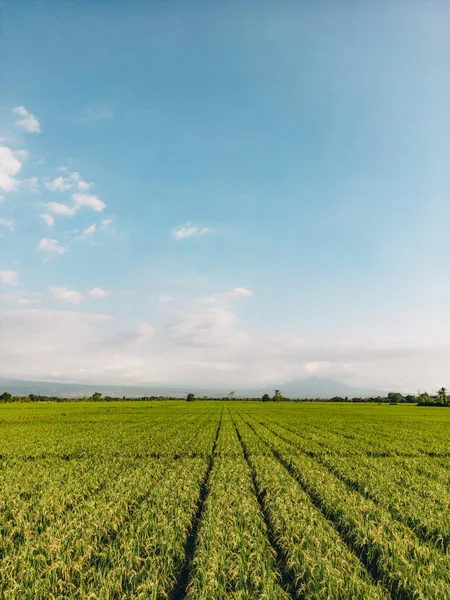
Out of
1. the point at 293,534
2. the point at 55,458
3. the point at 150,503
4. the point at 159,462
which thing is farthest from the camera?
the point at 55,458

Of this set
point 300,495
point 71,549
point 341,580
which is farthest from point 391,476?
point 71,549

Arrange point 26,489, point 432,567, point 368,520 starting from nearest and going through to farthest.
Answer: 1. point 432,567
2. point 368,520
3. point 26,489

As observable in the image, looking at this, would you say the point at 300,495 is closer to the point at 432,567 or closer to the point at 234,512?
the point at 234,512

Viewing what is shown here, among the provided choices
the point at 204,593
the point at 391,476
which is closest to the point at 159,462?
the point at 391,476

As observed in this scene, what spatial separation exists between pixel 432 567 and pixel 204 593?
204 inches

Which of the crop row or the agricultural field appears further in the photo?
the crop row

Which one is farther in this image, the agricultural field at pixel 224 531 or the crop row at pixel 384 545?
the crop row at pixel 384 545

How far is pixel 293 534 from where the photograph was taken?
29.1 ft

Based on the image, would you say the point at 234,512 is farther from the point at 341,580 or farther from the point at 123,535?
the point at 341,580

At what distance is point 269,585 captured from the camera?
6617mm

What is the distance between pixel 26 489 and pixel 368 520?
13.2m

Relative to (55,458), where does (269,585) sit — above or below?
above

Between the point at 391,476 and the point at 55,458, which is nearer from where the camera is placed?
the point at 391,476

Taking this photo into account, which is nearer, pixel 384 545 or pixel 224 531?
pixel 384 545
